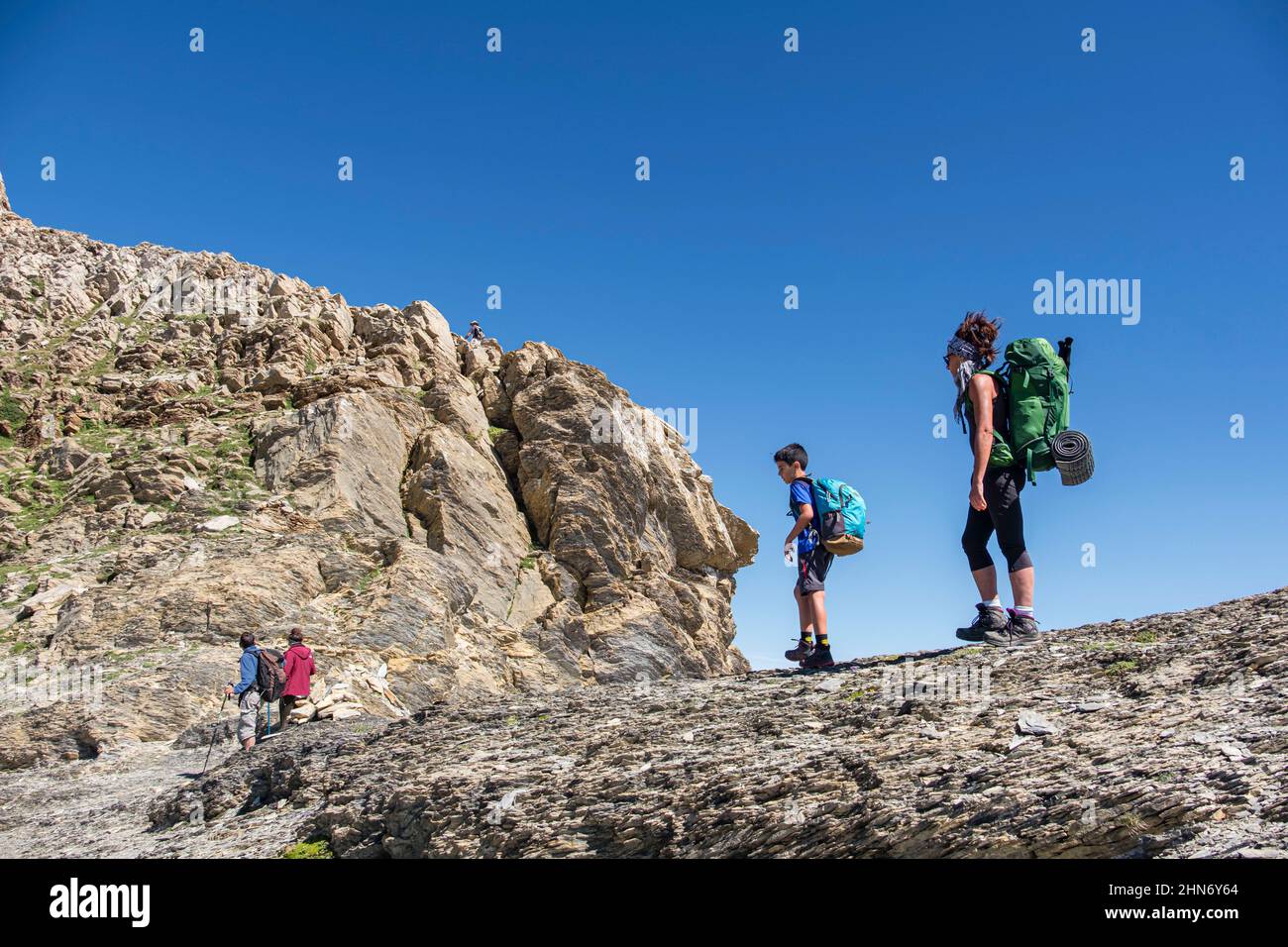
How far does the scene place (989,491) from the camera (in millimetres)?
9508

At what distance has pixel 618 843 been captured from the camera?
7305 mm

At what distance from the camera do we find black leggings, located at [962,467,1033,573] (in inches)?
367

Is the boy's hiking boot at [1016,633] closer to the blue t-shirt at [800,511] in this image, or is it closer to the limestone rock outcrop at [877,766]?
the limestone rock outcrop at [877,766]

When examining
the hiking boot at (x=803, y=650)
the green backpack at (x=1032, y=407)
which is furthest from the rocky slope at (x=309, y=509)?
the green backpack at (x=1032, y=407)

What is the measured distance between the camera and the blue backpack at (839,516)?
10.5 m

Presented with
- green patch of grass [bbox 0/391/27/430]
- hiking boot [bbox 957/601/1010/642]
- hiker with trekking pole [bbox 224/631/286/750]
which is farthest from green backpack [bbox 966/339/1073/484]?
green patch of grass [bbox 0/391/27/430]

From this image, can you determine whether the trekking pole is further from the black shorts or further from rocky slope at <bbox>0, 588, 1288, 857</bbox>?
the black shorts

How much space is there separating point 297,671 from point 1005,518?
15.1 m

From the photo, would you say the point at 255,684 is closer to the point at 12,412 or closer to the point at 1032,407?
the point at 1032,407

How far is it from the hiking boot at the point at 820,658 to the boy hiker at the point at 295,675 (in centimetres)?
1198

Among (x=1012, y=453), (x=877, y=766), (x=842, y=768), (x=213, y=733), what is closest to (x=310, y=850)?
(x=842, y=768)

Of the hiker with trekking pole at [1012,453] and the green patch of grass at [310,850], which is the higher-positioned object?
the hiker with trekking pole at [1012,453]

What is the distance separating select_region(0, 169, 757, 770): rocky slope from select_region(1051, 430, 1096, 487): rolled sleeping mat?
18980 millimetres
